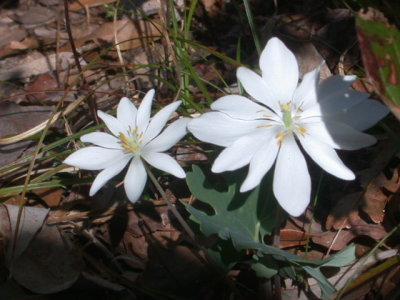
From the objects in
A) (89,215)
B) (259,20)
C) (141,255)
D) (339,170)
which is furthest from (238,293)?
(259,20)

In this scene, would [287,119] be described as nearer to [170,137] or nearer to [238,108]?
[238,108]

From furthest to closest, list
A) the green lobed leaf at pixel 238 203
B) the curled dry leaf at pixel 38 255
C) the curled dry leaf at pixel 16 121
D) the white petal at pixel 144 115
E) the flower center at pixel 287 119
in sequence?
1. the curled dry leaf at pixel 16 121
2. the curled dry leaf at pixel 38 255
3. the white petal at pixel 144 115
4. the green lobed leaf at pixel 238 203
5. the flower center at pixel 287 119

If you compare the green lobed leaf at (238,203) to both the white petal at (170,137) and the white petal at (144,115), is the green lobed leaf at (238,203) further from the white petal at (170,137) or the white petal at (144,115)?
the white petal at (144,115)

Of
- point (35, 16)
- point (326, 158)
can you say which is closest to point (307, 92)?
point (326, 158)

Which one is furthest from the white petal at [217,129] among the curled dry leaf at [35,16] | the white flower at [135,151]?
the curled dry leaf at [35,16]

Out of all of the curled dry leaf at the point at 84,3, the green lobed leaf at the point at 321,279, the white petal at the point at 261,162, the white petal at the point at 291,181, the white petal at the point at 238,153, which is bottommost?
the green lobed leaf at the point at 321,279

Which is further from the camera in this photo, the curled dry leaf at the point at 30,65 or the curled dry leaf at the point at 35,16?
the curled dry leaf at the point at 35,16

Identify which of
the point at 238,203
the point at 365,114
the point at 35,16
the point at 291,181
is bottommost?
the point at 238,203
